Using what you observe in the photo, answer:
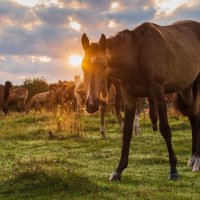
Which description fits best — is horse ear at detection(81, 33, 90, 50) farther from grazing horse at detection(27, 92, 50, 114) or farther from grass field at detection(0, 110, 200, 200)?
grazing horse at detection(27, 92, 50, 114)

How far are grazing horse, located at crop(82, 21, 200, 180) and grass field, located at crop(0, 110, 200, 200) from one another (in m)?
0.58

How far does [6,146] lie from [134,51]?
758 cm

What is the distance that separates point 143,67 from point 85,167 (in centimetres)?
287

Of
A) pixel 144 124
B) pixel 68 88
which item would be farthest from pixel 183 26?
pixel 68 88

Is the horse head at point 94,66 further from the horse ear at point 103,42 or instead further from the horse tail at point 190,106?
the horse tail at point 190,106

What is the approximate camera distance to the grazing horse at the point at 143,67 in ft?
25.5

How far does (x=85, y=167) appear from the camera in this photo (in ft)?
32.7

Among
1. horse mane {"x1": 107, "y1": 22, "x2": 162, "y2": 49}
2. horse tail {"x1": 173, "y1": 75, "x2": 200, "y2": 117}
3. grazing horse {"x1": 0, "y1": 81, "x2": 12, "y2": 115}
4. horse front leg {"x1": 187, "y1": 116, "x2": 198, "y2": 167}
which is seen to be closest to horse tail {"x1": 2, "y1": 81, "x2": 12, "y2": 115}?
grazing horse {"x1": 0, "y1": 81, "x2": 12, "y2": 115}

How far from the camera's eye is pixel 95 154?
1195 cm

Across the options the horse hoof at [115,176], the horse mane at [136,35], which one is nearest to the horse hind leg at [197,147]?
the horse hoof at [115,176]

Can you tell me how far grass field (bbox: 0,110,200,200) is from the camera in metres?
7.34

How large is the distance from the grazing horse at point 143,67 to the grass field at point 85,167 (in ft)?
1.91

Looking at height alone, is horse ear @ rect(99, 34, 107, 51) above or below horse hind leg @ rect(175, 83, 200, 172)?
above

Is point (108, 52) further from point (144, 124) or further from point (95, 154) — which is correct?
point (144, 124)
